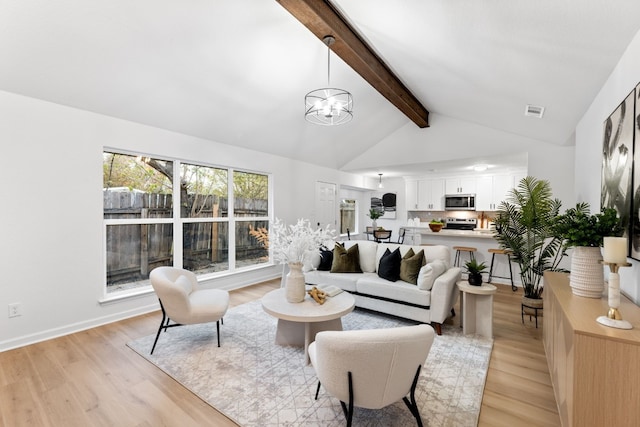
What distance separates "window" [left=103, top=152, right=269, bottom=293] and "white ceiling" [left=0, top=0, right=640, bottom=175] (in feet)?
2.34

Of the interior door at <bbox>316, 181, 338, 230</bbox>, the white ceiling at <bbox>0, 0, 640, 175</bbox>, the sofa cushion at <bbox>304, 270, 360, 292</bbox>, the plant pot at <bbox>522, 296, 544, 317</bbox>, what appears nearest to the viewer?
the white ceiling at <bbox>0, 0, 640, 175</bbox>

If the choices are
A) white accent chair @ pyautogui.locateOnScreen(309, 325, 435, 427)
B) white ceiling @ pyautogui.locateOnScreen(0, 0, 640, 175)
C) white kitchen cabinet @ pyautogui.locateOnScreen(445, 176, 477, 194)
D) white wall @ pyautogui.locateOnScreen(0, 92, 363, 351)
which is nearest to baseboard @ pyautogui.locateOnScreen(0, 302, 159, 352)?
white wall @ pyautogui.locateOnScreen(0, 92, 363, 351)

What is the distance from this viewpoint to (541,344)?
114 inches

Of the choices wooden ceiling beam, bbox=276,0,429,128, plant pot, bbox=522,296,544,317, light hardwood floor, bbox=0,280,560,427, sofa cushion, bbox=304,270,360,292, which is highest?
wooden ceiling beam, bbox=276,0,429,128

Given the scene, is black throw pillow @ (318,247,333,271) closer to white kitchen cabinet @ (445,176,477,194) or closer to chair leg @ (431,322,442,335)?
chair leg @ (431,322,442,335)

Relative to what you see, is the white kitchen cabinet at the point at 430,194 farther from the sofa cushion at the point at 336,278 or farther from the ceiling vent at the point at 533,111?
the sofa cushion at the point at 336,278

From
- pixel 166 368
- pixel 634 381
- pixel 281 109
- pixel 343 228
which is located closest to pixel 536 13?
pixel 634 381

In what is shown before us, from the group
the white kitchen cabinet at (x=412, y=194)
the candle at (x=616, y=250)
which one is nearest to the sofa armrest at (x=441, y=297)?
the candle at (x=616, y=250)

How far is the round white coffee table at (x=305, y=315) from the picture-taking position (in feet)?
7.95

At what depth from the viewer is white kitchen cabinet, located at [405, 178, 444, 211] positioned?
7902 millimetres

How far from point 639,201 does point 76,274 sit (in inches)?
191

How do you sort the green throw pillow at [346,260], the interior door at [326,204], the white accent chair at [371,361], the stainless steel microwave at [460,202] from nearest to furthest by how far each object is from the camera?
the white accent chair at [371,361] → the green throw pillow at [346,260] → the interior door at [326,204] → the stainless steel microwave at [460,202]

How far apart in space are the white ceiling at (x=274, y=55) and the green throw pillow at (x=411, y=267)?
214 cm

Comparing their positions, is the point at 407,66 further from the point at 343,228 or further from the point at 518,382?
the point at 343,228
